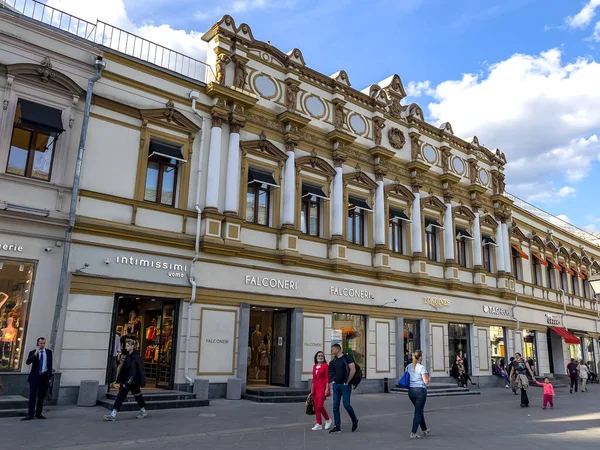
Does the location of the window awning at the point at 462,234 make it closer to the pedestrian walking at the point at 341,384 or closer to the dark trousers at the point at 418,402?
the pedestrian walking at the point at 341,384

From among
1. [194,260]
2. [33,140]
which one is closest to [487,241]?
[194,260]

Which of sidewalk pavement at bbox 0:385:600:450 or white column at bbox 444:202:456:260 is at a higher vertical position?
white column at bbox 444:202:456:260

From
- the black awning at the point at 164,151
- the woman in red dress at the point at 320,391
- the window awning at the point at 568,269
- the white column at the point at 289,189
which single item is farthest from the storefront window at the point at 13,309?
the window awning at the point at 568,269

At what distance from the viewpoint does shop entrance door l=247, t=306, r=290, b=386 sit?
18.8m

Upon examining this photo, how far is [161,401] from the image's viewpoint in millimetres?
14086

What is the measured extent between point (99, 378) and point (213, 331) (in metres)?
3.69

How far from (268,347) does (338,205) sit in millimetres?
6203

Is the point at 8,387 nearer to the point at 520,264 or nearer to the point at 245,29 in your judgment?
the point at 245,29

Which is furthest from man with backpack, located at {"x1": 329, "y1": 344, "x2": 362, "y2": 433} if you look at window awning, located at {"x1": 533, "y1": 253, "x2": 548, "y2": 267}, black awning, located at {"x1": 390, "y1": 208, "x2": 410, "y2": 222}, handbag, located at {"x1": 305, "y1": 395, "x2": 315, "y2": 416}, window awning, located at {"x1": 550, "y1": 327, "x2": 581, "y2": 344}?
window awning, located at {"x1": 533, "y1": 253, "x2": 548, "y2": 267}

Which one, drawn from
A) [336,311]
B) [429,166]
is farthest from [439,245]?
[336,311]

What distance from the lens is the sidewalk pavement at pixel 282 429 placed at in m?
9.53

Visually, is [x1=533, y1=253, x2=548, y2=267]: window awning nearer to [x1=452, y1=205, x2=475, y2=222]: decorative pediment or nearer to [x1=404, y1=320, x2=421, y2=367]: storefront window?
[x1=452, y1=205, x2=475, y2=222]: decorative pediment

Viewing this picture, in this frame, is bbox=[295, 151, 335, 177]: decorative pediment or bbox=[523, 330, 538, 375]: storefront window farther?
bbox=[523, 330, 538, 375]: storefront window

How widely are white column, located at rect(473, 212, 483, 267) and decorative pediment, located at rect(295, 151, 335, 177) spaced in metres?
10.2
